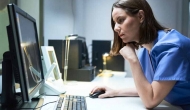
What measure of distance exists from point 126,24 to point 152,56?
22 cm

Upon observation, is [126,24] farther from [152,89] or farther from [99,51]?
[99,51]

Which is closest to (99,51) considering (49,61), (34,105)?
→ (49,61)

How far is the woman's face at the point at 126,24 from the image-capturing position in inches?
42.7

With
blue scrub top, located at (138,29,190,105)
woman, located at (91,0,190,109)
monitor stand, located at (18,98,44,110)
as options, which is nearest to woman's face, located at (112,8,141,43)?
woman, located at (91,0,190,109)

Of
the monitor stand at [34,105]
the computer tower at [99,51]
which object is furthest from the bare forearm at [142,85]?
the computer tower at [99,51]

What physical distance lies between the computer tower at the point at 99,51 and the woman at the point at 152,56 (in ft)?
4.89

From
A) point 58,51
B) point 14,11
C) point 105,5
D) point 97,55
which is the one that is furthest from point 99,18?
point 14,11

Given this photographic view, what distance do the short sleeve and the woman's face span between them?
8.6 inches

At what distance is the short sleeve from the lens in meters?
0.88

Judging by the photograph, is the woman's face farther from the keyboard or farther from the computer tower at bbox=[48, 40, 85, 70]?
the computer tower at bbox=[48, 40, 85, 70]

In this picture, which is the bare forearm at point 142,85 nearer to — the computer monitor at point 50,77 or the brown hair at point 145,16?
the brown hair at point 145,16

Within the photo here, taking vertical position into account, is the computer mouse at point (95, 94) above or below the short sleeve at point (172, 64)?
below

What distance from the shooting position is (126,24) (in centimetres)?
109

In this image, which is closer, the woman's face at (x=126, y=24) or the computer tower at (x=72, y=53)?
the woman's face at (x=126, y=24)
